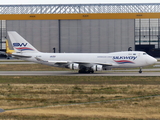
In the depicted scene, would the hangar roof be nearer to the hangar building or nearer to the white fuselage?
the hangar building

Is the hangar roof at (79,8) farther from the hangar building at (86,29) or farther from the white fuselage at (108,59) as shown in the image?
the white fuselage at (108,59)

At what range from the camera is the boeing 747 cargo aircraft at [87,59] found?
4359cm

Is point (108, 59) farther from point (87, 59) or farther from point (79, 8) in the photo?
point (79, 8)

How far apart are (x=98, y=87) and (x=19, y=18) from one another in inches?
2294

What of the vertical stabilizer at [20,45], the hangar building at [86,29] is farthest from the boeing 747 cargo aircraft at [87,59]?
the hangar building at [86,29]

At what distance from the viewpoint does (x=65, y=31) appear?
83.1m

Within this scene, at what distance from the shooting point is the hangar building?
8144cm

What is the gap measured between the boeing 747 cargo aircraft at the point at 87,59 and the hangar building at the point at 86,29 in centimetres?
3654

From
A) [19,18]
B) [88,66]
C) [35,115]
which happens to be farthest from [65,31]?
[35,115]

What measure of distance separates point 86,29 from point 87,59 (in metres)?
38.6

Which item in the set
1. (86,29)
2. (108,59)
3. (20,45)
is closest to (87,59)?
(108,59)

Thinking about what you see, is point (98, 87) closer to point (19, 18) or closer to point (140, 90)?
point (140, 90)

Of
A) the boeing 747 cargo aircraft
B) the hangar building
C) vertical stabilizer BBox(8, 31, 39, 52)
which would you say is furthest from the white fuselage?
the hangar building

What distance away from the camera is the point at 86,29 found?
82688 mm
